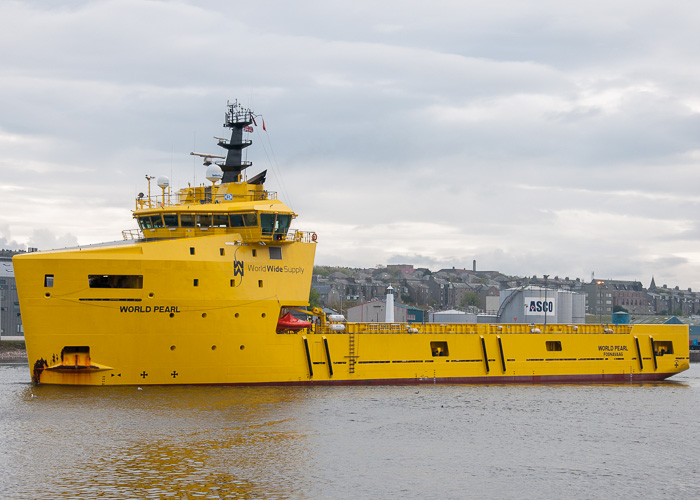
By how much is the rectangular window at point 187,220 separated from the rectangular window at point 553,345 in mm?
17733

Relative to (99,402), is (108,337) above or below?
above

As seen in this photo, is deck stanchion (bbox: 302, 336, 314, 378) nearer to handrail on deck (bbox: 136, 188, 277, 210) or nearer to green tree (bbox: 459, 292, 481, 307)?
handrail on deck (bbox: 136, 188, 277, 210)

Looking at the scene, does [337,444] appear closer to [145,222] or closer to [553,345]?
[145,222]

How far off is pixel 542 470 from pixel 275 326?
14065 millimetres

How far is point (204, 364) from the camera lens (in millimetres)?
32625

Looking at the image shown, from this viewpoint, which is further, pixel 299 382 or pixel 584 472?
pixel 299 382

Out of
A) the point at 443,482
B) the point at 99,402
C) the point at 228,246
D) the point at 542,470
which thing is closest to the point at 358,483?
the point at 443,482

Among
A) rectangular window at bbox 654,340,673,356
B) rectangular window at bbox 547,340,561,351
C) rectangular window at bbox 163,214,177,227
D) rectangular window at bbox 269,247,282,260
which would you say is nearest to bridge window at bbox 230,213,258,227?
rectangular window at bbox 269,247,282,260

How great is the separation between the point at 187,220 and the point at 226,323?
188 inches

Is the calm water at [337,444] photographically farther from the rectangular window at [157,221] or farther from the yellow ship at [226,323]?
the rectangular window at [157,221]

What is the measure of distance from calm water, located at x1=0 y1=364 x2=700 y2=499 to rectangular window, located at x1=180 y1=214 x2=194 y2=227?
673 centimetres

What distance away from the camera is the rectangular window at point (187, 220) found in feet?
114

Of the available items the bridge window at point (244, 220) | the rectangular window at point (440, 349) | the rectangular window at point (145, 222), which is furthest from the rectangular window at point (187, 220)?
the rectangular window at point (440, 349)

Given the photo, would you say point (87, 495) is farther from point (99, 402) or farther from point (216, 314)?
point (216, 314)
